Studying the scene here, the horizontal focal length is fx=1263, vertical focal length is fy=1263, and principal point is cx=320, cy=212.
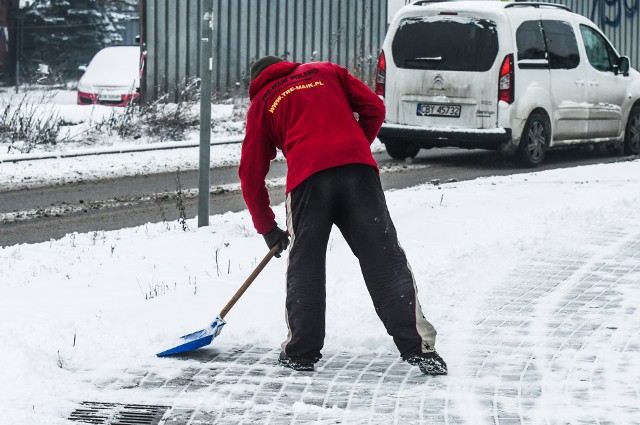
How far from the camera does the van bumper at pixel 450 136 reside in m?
13.6

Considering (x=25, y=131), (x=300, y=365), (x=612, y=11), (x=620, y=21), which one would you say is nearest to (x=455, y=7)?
(x=25, y=131)

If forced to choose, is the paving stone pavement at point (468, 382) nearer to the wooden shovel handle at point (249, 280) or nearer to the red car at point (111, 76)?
the wooden shovel handle at point (249, 280)

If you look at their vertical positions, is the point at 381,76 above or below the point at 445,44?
below

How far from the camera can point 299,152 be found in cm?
566

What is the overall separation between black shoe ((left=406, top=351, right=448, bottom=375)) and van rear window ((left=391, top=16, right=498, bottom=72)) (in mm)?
8381

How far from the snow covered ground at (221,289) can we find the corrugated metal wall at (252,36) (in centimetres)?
→ 875

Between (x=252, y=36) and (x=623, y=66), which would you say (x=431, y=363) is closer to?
(x=623, y=66)

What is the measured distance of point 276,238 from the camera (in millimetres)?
5977

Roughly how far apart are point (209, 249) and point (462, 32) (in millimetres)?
6520

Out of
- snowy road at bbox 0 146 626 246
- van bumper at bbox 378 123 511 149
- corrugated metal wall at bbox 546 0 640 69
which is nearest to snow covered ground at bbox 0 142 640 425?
snowy road at bbox 0 146 626 246

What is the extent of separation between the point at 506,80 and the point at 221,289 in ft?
24.3

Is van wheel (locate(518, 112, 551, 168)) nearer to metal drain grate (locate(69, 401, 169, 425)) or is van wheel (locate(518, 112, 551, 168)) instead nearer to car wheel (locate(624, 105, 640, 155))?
car wheel (locate(624, 105, 640, 155))

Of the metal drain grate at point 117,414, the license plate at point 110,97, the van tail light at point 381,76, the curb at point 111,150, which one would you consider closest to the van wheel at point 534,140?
the van tail light at point 381,76

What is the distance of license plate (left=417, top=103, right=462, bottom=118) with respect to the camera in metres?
13.8
